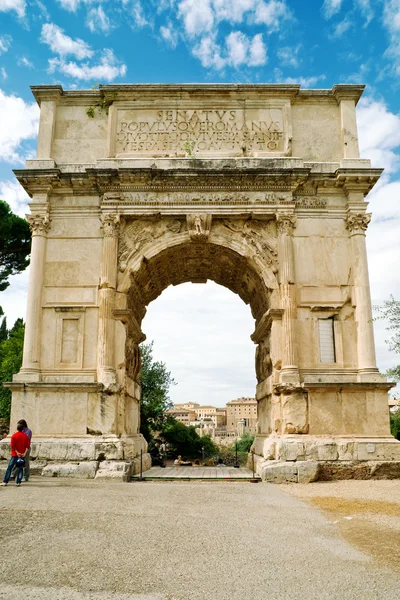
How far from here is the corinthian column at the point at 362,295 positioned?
1227 centimetres

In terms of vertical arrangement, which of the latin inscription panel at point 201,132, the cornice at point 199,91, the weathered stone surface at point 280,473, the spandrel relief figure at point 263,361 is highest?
the cornice at point 199,91

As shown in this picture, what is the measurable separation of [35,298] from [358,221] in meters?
7.86

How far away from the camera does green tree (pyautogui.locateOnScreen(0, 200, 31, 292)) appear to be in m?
24.1

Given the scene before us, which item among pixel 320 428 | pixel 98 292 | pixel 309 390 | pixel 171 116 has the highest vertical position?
pixel 171 116

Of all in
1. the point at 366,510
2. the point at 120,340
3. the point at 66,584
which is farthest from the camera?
the point at 120,340

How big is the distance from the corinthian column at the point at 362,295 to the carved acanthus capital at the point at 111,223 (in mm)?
5578

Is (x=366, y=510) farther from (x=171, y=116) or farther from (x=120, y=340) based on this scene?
(x=171, y=116)

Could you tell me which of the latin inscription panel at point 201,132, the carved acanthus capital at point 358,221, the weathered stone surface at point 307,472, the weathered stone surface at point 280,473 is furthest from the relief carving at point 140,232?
the weathered stone surface at point 307,472

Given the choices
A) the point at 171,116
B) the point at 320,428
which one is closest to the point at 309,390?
the point at 320,428

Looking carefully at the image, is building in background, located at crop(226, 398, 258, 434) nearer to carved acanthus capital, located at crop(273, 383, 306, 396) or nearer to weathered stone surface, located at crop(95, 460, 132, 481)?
carved acanthus capital, located at crop(273, 383, 306, 396)

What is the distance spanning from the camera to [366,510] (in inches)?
306

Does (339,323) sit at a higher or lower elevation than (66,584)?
higher

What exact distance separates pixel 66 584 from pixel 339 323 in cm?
968

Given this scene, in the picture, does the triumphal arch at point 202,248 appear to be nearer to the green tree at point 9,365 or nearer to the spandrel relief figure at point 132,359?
the spandrel relief figure at point 132,359
